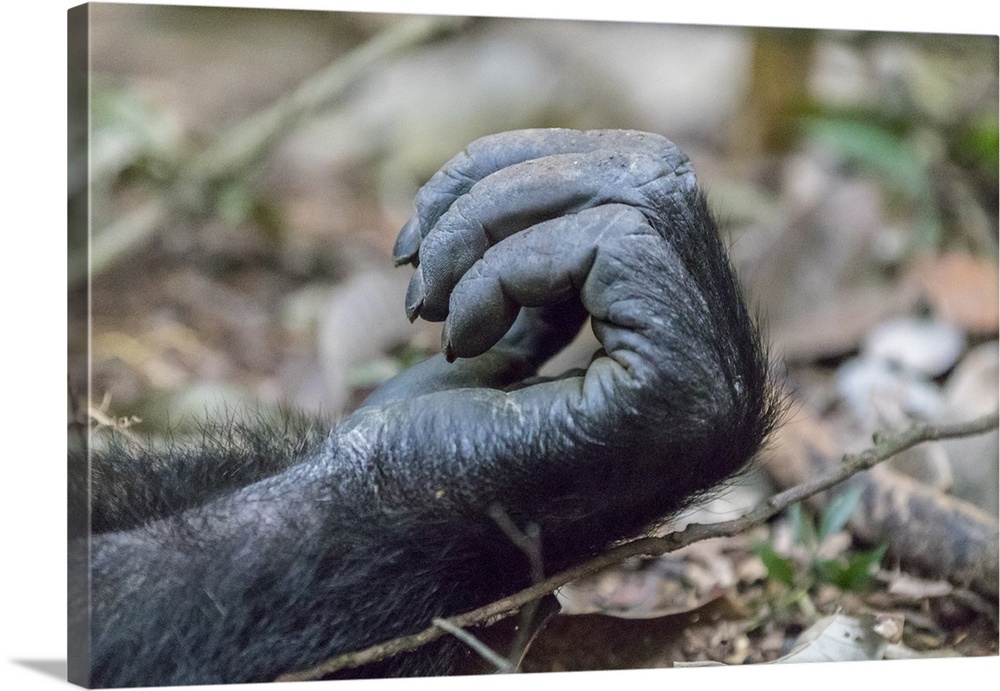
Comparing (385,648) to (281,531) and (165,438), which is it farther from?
(165,438)

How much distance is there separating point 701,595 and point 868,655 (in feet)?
0.78

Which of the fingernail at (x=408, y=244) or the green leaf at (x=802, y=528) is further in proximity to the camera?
the green leaf at (x=802, y=528)

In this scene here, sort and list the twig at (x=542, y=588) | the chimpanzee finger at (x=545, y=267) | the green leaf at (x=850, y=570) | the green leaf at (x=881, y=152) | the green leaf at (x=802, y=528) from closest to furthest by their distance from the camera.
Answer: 1. the chimpanzee finger at (x=545, y=267)
2. the twig at (x=542, y=588)
3. the green leaf at (x=850, y=570)
4. the green leaf at (x=802, y=528)
5. the green leaf at (x=881, y=152)

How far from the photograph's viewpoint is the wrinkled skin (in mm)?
1157

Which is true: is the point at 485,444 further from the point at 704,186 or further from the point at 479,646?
the point at 704,186

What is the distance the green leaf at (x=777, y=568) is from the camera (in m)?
1.70

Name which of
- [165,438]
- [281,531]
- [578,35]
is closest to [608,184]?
[281,531]

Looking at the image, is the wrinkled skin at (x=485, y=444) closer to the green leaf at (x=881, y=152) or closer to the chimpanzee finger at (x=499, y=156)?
the chimpanzee finger at (x=499, y=156)

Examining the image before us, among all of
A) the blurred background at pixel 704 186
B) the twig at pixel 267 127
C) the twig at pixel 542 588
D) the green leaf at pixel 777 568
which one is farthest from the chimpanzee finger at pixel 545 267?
the twig at pixel 267 127

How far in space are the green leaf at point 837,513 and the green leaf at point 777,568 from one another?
0.10 metres

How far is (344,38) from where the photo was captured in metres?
2.23

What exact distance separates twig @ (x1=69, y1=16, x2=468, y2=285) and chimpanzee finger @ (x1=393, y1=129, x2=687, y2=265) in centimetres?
115

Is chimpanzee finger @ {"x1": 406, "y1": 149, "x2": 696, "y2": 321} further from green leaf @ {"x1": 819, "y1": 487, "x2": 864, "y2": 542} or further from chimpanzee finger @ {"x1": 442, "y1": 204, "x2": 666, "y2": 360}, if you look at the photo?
green leaf @ {"x1": 819, "y1": 487, "x2": 864, "y2": 542}

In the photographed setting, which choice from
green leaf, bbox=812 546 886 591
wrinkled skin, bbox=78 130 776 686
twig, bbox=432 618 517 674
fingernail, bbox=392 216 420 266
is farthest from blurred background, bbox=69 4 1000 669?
fingernail, bbox=392 216 420 266
